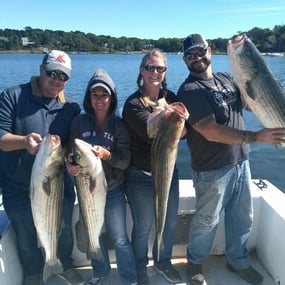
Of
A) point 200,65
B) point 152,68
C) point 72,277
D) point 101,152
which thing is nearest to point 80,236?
point 72,277

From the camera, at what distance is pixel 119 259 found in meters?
3.81

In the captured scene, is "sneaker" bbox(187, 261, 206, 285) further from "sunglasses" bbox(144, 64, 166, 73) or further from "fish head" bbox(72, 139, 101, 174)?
"sunglasses" bbox(144, 64, 166, 73)

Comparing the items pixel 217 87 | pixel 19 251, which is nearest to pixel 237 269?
pixel 217 87

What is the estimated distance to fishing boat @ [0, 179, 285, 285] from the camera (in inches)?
159

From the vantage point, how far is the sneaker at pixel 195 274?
13.5ft

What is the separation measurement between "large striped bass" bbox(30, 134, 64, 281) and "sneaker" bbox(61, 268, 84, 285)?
21.4 inches

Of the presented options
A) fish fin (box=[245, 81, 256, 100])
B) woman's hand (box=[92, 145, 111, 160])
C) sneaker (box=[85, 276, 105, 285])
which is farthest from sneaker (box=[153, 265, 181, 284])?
fish fin (box=[245, 81, 256, 100])

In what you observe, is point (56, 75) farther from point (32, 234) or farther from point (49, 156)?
point (32, 234)

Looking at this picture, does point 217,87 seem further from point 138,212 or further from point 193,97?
point 138,212

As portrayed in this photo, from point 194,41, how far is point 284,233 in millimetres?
2136

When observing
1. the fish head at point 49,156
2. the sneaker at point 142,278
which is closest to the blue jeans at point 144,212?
the sneaker at point 142,278

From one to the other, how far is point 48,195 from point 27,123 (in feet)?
2.22

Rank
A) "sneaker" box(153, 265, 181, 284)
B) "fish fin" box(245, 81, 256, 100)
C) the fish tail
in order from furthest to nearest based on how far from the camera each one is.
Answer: "sneaker" box(153, 265, 181, 284), the fish tail, "fish fin" box(245, 81, 256, 100)

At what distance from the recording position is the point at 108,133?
11.5 ft
